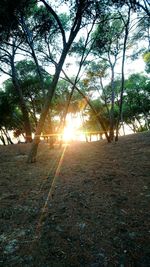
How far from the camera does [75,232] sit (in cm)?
436

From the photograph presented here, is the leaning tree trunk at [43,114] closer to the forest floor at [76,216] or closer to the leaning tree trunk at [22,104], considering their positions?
the forest floor at [76,216]

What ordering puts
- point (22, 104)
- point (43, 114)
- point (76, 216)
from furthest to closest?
point (22, 104)
point (43, 114)
point (76, 216)

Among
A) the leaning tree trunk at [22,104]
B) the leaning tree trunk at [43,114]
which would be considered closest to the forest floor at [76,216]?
the leaning tree trunk at [43,114]

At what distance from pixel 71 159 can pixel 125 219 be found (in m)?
5.44

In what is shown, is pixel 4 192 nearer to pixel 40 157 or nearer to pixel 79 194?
A: pixel 79 194

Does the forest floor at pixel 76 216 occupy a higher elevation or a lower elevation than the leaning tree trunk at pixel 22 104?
lower

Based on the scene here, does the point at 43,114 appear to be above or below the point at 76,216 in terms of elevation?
above

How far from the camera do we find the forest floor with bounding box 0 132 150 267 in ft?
12.4

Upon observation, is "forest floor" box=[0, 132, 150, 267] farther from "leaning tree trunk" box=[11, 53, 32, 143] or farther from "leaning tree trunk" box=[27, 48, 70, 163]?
"leaning tree trunk" box=[11, 53, 32, 143]

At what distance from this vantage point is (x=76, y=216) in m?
4.91

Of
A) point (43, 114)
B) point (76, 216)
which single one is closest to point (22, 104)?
point (43, 114)

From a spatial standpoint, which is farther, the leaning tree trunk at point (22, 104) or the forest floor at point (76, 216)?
the leaning tree trunk at point (22, 104)

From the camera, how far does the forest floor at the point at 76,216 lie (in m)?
3.79

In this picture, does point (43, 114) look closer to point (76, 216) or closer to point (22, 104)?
point (76, 216)
